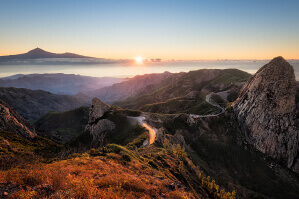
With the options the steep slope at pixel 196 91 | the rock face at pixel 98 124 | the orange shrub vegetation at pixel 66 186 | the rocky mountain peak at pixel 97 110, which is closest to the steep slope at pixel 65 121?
the steep slope at pixel 196 91

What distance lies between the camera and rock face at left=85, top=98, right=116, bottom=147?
6314cm

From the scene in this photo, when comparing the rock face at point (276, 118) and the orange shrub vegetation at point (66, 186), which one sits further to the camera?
the rock face at point (276, 118)

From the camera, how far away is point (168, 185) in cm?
1752

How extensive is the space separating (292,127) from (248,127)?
61.1ft

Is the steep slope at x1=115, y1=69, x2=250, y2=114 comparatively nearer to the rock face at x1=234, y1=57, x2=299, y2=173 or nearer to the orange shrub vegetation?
the rock face at x1=234, y1=57, x2=299, y2=173

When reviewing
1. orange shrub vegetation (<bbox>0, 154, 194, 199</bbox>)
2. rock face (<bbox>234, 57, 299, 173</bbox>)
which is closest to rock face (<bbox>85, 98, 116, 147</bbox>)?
orange shrub vegetation (<bbox>0, 154, 194, 199</bbox>)

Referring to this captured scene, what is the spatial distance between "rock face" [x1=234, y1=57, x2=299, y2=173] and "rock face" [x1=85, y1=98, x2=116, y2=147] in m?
65.5

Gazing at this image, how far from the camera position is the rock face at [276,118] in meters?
67.6

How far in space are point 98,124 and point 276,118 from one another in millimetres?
81700

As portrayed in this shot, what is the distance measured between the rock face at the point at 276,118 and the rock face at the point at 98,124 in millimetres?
65491

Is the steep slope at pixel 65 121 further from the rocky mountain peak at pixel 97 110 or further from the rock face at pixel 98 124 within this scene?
the rock face at pixel 98 124

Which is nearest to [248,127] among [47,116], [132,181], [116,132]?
[116,132]

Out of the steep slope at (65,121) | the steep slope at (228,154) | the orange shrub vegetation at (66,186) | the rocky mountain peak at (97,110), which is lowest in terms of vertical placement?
the steep slope at (65,121)

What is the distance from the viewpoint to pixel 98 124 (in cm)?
6794
